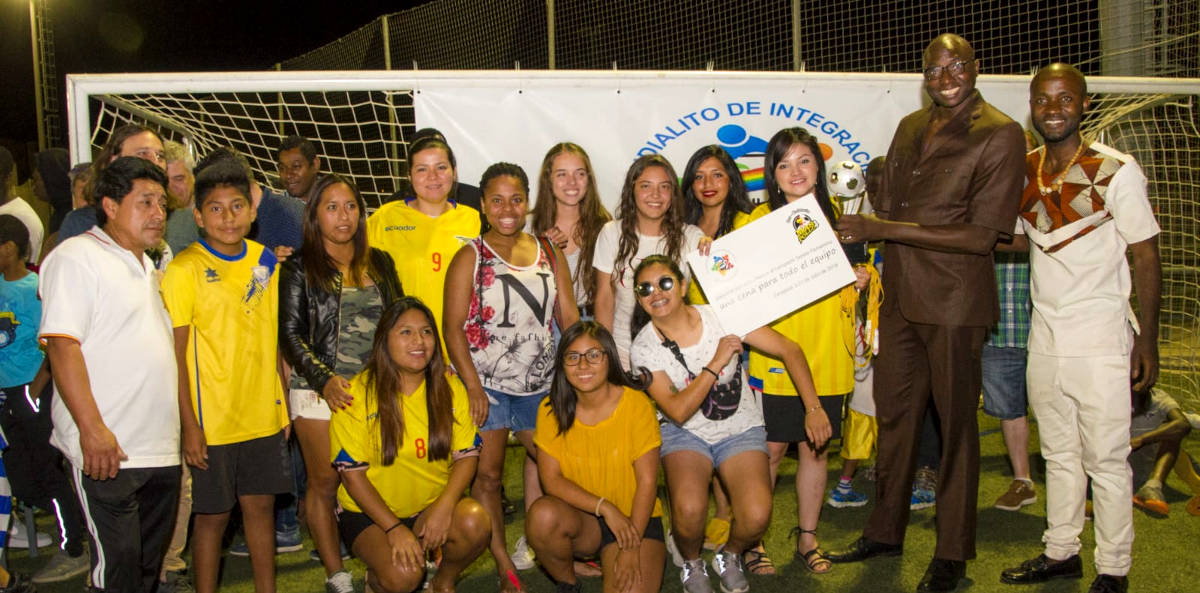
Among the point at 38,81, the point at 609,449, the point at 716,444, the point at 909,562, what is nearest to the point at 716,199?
the point at 716,444

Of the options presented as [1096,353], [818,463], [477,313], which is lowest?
[818,463]

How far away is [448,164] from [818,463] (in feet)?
7.08

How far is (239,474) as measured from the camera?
145 inches

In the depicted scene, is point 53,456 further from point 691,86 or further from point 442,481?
point 691,86

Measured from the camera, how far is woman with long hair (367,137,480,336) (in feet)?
14.2

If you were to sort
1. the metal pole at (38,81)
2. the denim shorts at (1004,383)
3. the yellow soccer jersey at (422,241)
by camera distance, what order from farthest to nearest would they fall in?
the metal pole at (38,81) < the denim shorts at (1004,383) < the yellow soccer jersey at (422,241)

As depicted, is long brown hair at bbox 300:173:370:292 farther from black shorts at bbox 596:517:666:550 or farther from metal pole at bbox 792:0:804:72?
metal pole at bbox 792:0:804:72

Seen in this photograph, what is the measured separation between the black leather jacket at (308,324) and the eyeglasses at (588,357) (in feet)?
2.52

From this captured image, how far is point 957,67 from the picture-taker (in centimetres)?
375

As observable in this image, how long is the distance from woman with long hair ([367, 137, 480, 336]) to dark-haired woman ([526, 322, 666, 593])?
86 cm

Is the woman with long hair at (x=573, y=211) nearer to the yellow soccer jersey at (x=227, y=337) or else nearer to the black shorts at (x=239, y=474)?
the yellow soccer jersey at (x=227, y=337)

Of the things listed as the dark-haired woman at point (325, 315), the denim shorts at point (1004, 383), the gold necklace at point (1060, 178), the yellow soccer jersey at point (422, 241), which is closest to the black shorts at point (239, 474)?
the dark-haired woman at point (325, 315)

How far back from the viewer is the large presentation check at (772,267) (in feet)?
13.2

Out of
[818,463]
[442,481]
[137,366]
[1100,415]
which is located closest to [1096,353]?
[1100,415]
